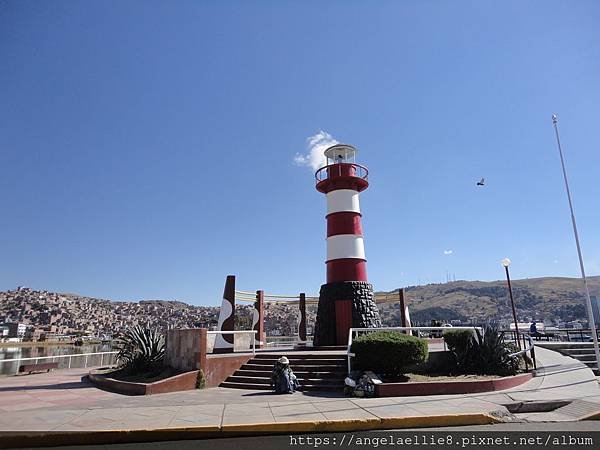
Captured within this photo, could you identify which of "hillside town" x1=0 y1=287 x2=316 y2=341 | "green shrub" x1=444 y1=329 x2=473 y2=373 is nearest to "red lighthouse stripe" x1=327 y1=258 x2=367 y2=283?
"green shrub" x1=444 y1=329 x2=473 y2=373

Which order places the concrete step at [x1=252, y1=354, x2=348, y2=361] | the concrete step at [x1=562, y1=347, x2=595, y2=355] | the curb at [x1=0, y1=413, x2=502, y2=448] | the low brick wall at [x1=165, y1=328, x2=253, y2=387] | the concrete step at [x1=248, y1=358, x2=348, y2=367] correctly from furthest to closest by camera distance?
the concrete step at [x1=562, y1=347, x2=595, y2=355]
the concrete step at [x1=252, y1=354, x2=348, y2=361]
the concrete step at [x1=248, y1=358, x2=348, y2=367]
the low brick wall at [x1=165, y1=328, x2=253, y2=387]
the curb at [x1=0, y1=413, x2=502, y2=448]

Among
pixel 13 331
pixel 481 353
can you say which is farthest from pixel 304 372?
pixel 13 331

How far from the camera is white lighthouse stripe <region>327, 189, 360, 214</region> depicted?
55.7ft

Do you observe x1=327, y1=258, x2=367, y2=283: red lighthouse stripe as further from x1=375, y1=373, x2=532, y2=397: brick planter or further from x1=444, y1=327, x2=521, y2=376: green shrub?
x1=375, y1=373, x2=532, y2=397: brick planter

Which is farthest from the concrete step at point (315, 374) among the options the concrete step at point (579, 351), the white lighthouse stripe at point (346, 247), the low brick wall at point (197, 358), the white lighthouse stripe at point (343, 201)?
the concrete step at point (579, 351)

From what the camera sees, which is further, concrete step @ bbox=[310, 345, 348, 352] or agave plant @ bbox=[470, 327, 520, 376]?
concrete step @ bbox=[310, 345, 348, 352]

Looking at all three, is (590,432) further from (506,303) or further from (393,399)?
(506,303)

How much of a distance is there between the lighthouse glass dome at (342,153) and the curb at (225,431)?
1279 centimetres

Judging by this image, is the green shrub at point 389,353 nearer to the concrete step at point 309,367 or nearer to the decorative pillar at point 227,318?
the concrete step at point 309,367

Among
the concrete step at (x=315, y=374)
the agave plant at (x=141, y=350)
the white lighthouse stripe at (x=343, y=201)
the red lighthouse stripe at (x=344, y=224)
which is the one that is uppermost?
the white lighthouse stripe at (x=343, y=201)

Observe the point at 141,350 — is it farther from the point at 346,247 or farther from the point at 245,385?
the point at 346,247

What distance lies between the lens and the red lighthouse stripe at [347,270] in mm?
16312

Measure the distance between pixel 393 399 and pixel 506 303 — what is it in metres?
175

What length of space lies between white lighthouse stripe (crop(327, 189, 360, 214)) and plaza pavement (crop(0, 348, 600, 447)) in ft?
28.5
